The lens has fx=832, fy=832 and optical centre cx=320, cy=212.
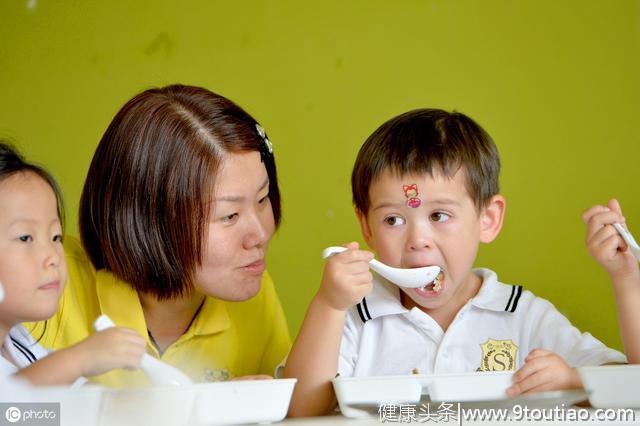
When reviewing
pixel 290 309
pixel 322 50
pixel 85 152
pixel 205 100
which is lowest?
pixel 290 309

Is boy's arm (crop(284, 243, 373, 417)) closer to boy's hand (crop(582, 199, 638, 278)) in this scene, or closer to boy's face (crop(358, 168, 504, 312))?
boy's face (crop(358, 168, 504, 312))

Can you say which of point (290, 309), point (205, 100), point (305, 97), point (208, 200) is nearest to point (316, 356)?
point (208, 200)

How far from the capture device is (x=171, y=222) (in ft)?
3.71

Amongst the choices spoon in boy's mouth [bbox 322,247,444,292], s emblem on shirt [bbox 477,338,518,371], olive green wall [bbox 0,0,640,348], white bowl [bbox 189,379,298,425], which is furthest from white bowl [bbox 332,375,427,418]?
olive green wall [bbox 0,0,640,348]

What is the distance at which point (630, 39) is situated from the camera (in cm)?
148

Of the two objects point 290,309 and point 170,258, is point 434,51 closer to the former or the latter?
point 290,309

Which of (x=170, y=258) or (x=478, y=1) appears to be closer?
(x=170, y=258)

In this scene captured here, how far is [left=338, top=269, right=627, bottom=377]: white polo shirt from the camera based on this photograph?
113 cm

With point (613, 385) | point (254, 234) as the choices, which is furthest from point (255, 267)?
point (613, 385)

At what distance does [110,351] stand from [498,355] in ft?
1.97

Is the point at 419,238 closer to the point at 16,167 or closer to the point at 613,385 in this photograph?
the point at 613,385

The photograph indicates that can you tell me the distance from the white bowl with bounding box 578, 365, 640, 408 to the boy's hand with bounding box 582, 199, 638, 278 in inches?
9.0

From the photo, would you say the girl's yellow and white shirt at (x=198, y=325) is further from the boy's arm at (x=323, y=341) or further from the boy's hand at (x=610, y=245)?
the boy's hand at (x=610, y=245)

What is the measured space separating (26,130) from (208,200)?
910 mm
